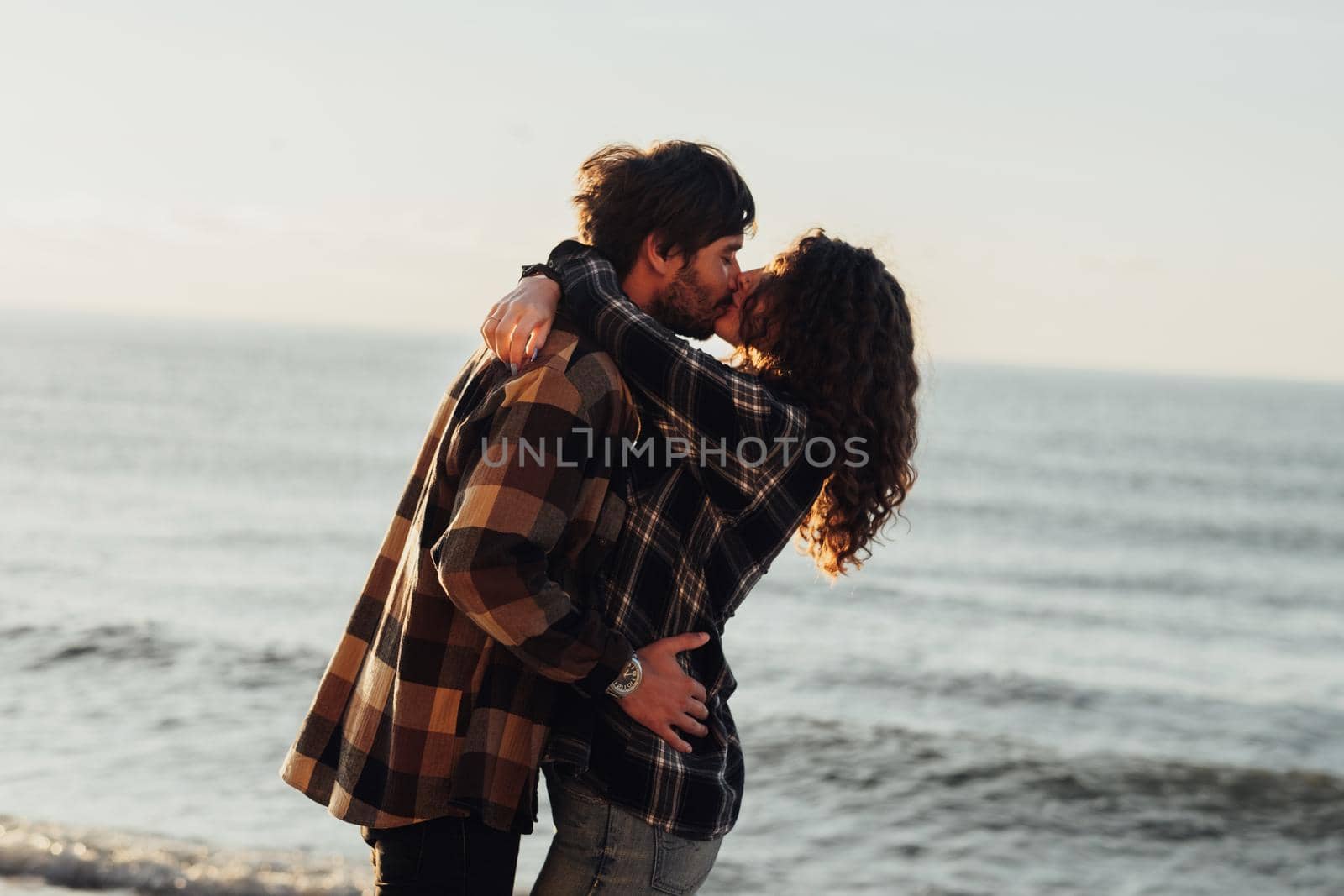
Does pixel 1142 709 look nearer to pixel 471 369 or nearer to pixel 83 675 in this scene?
pixel 83 675

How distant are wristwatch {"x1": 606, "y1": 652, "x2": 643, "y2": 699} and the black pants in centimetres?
28

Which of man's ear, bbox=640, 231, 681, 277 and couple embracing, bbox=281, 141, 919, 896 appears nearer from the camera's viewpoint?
couple embracing, bbox=281, 141, 919, 896

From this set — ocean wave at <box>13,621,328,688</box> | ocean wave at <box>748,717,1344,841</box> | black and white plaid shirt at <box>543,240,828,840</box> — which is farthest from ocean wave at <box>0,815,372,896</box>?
black and white plaid shirt at <box>543,240,828,840</box>

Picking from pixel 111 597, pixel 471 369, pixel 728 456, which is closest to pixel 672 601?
pixel 728 456

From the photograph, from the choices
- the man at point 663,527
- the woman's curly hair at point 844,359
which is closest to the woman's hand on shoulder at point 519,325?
the man at point 663,527

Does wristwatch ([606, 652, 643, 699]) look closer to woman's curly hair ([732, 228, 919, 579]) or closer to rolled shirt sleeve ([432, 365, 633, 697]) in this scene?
rolled shirt sleeve ([432, 365, 633, 697])

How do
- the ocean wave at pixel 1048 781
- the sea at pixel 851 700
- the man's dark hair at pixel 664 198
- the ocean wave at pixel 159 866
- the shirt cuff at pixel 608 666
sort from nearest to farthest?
the shirt cuff at pixel 608 666 < the man's dark hair at pixel 664 198 < the ocean wave at pixel 159 866 < the sea at pixel 851 700 < the ocean wave at pixel 1048 781

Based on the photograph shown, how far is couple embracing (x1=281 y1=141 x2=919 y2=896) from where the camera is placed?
6.04 ft

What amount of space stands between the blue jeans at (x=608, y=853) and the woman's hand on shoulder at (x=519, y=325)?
677 millimetres

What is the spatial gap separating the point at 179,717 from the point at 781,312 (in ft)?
19.6

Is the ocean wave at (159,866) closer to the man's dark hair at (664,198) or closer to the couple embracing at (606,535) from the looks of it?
the couple embracing at (606,535)

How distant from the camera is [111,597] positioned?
1027 cm

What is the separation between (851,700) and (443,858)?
22.7ft

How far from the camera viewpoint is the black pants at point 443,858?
1909 millimetres
